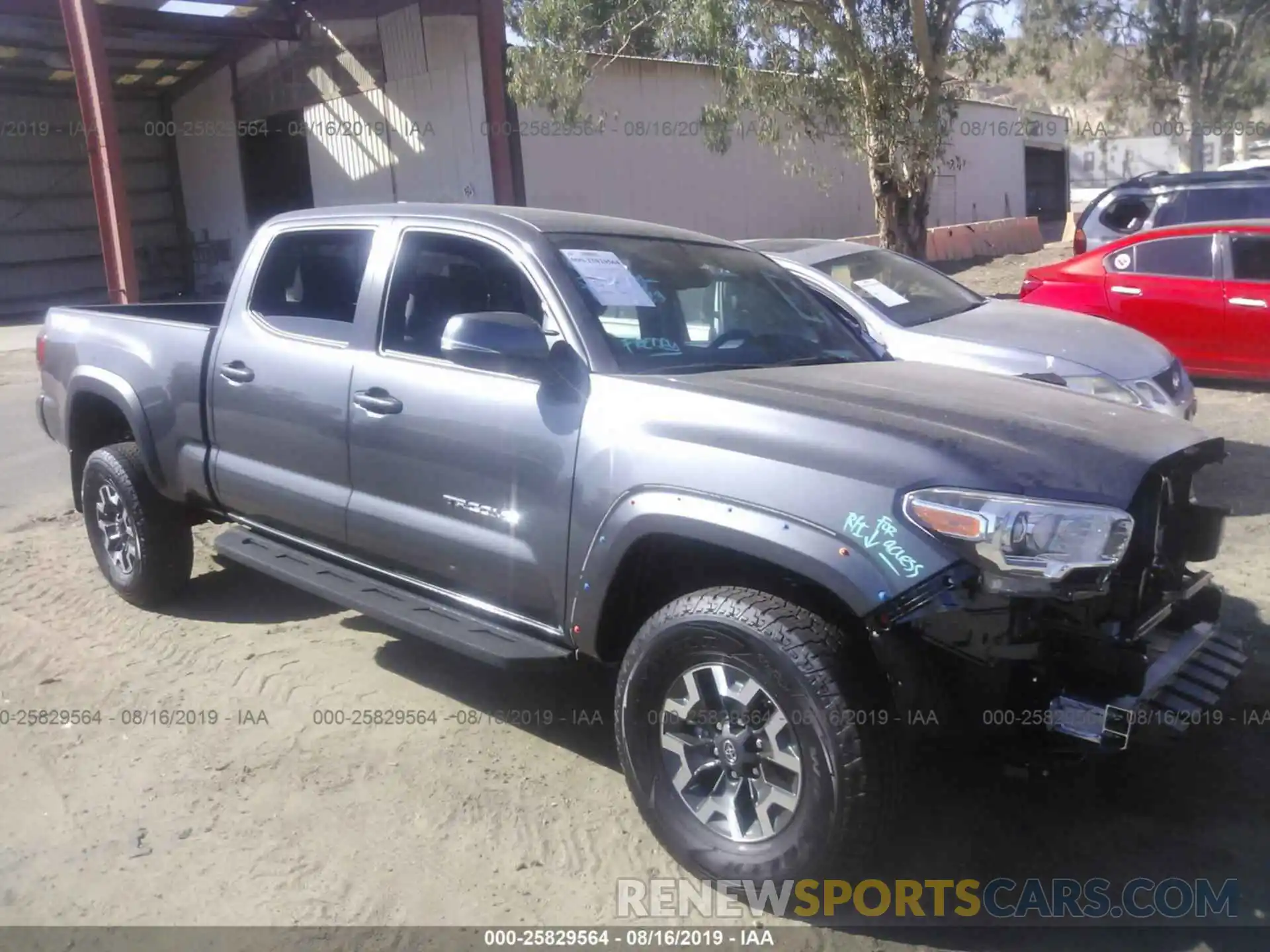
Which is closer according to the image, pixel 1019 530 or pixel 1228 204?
pixel 1019 530

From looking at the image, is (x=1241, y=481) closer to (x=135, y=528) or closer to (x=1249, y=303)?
(x=1249, y=303)

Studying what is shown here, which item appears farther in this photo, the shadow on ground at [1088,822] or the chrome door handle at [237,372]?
the chrome door handle at [237,372]

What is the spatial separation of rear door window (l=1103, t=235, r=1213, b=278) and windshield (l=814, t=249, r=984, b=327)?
7.26 ft

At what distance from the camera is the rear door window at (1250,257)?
29.7 feet

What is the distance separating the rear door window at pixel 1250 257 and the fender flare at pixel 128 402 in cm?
798

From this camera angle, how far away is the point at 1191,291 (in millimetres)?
9266

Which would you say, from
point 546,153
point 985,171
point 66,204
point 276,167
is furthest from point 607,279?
point 985,171

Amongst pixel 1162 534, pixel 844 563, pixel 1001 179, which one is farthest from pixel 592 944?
pixel 1001 179

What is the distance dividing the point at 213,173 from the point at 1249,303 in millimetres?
22231

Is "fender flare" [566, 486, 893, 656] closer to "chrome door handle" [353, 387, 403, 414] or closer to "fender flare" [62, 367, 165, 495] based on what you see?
"chrome door handle" [353, 387, 403, 414]

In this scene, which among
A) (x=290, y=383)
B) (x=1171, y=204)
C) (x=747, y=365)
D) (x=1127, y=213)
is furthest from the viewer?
(x=1127, y=213)

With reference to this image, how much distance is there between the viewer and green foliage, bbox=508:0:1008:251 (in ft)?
42.8

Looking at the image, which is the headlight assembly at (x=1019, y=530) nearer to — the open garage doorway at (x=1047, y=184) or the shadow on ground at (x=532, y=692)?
the shadow on ground at (x=532, y=692)

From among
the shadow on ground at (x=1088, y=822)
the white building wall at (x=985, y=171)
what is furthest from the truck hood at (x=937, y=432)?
the white building wall at (x=985, y=171)
